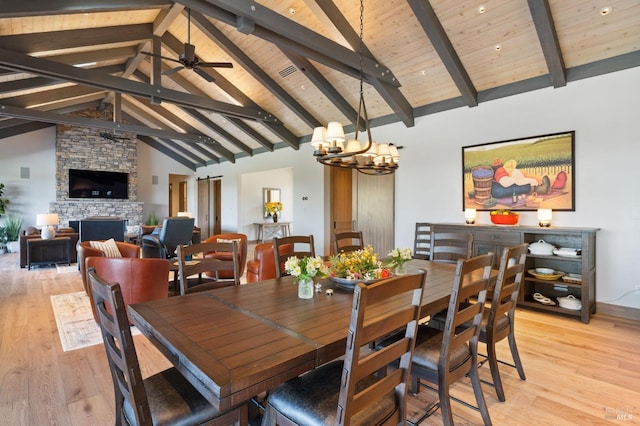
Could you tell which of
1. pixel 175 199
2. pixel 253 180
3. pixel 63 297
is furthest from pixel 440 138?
pixel 175 199

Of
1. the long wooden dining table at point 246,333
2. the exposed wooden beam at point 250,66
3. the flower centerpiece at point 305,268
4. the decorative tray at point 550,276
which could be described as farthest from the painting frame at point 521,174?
the flower centerpiece at point 305,268

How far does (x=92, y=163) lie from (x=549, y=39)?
457 inches

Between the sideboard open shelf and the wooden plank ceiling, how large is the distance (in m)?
1.89

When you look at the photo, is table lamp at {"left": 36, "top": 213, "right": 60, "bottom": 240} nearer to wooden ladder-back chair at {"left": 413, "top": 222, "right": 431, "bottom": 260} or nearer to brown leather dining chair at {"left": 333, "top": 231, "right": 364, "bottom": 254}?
brown leather dining chair at {"left": 333, "top": 231, "right": 364, "bottom": 254}

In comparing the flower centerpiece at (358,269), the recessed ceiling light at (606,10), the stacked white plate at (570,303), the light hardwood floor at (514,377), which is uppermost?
the recessed ceiling light at (606,10)

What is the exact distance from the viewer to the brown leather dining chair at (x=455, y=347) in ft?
5.24

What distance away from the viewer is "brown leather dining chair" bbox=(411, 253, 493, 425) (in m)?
A: 1.60

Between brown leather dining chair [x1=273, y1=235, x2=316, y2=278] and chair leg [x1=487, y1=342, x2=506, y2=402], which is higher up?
brown leather dining chair [x1=273, y1=235, x2=316, y2=278]

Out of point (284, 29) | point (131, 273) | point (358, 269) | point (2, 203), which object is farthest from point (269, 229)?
point (358, 269)

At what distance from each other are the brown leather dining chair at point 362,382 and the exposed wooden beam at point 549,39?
3420 millimetres

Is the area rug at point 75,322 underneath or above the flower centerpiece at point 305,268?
underneath

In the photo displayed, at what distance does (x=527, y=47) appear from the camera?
3832 millimetres

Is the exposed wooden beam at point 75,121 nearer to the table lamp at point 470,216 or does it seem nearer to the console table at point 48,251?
the console table at point 48,251

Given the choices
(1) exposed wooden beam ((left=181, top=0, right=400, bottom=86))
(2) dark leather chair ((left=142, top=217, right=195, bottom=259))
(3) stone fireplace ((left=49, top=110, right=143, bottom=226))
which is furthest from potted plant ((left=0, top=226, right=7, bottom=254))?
(1) exposed wooden beam ((left=181, top=0, right=400, bottom=86))
